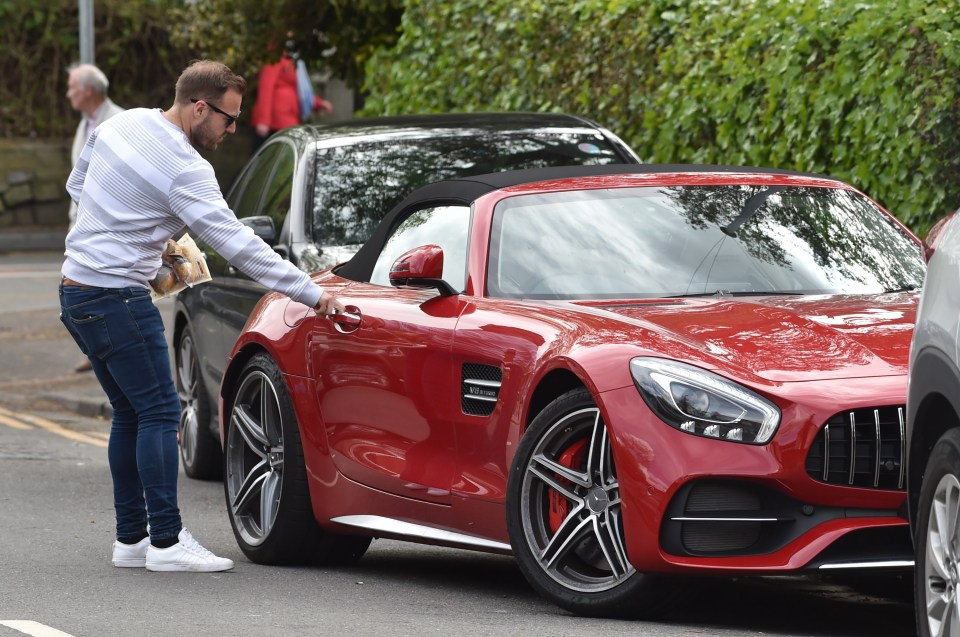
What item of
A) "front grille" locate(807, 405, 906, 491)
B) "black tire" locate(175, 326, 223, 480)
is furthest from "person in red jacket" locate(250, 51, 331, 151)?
"front grille" locate(807, 405, 906, 491)

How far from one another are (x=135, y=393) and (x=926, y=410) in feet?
10.5

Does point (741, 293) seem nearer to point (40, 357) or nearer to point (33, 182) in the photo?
point (40, 357)

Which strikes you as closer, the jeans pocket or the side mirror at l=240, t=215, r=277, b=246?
the jeans pocket

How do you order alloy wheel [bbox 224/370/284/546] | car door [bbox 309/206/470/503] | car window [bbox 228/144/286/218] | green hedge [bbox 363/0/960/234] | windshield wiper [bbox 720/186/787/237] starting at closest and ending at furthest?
car door [bbox 309/206/470/503]
windshield wiper [bbox 720/186/787/237]
alloy wheel [bbox 224/370/284/546]
green hedge [bbox 363/0/960/234]
car window [bbox 228/144/286/218]

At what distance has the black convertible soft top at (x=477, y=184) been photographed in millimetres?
7270

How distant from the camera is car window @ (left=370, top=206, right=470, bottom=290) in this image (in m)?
7.08

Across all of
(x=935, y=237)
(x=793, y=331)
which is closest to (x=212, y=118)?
(x=793, y=331)

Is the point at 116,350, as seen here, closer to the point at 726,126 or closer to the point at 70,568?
the point at 70,568

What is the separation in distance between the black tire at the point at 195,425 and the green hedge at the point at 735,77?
2964 mm

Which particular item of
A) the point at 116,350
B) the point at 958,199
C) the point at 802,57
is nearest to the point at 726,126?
the point at 802,57

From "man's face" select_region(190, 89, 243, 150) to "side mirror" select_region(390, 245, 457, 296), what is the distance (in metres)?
0.81

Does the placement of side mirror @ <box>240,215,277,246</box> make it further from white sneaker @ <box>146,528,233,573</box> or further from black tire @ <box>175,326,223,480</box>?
white sneaker @ <box>146,528,233,573</box>

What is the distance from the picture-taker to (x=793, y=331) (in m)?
6.07

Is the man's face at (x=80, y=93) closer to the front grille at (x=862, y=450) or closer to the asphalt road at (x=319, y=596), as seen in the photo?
the asphalt road at (x=319, y=596)
